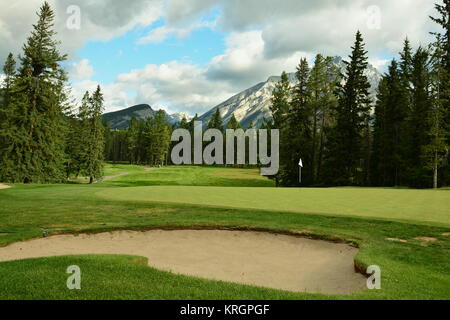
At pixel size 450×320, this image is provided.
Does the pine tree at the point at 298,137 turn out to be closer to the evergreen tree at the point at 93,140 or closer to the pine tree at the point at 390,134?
the pine tree at the point at 390,134

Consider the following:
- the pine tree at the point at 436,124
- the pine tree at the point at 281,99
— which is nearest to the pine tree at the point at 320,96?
the pine tree at the point at 281,99

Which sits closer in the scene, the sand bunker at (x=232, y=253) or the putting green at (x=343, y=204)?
the sand bunker at (x=232, y=253)

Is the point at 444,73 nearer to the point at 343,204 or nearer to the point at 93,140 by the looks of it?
the point at 343,204

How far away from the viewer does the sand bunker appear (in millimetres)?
8469

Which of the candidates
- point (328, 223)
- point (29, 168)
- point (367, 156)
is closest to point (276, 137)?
point (367, 156)

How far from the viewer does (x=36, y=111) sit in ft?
126

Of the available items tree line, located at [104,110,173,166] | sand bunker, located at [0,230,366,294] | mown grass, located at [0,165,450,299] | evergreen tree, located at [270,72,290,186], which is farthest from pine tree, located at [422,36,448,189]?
tree line, located at [104,110,173,166]

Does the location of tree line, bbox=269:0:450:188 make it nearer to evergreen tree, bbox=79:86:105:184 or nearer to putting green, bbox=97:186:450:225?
putting green, bbox=97:186:450:225

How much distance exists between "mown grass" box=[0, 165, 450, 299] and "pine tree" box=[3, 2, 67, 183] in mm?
18300

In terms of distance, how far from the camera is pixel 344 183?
43906mm

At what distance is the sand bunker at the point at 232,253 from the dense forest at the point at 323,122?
3117 centimetres

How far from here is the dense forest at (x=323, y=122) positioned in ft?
124

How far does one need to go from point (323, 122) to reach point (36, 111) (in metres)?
37.5

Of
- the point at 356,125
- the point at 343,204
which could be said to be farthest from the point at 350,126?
the point at 343,204
